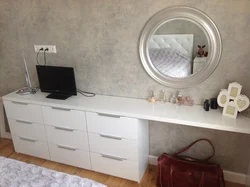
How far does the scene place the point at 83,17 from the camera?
217 cm

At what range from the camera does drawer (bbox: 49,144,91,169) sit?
227 centimetres

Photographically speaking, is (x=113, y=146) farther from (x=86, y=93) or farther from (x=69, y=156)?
(x=86, y=93)

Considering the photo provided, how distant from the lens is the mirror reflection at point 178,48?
185 cm

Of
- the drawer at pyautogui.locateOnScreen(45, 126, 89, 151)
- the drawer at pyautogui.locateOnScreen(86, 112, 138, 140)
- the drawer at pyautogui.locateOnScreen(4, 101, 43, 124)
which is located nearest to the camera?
the drawer at pyautogui.locateOnScreen(86, 112, 138, 140)

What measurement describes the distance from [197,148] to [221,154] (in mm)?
222

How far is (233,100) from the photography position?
175 centimetres

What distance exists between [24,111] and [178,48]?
1753 millimetres

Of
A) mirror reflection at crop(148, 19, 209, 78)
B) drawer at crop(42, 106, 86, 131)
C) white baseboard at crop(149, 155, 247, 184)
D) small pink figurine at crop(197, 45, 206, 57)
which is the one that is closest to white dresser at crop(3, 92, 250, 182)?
drawer at crop(42, 106, 86, 131)

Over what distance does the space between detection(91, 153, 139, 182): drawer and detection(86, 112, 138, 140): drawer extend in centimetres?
29

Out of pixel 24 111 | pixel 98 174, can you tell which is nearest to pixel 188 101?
pixel 98 174

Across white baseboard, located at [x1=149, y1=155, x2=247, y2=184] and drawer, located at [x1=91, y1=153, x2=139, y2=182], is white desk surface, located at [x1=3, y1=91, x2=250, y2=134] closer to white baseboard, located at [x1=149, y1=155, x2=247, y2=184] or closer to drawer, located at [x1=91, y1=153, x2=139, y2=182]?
drawer, located at [x1=91, y1=153, x2=139, y2=182]

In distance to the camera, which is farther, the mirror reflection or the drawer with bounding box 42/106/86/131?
the drawer with bounding box 42/106/86/131

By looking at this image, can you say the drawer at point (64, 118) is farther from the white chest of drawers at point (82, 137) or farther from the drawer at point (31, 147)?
the drawer at point (31, 147)

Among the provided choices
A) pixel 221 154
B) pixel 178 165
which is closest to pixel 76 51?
pixel 178 165
